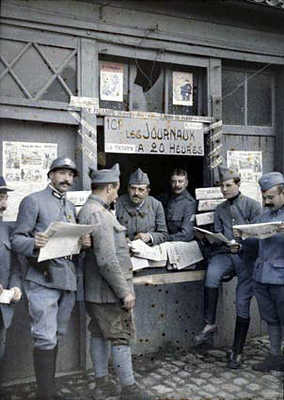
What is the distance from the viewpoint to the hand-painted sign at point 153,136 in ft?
19.0

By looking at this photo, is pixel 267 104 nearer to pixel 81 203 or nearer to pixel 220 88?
pixel 220 88

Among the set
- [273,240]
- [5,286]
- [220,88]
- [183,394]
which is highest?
[220,88]

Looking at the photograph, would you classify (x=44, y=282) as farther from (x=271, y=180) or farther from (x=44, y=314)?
(x=271, y=180)

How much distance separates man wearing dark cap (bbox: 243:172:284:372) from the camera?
5.29 meters

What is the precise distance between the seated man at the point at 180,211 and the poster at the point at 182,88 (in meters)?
0.86

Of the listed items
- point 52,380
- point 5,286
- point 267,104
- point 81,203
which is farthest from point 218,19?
point 52,380

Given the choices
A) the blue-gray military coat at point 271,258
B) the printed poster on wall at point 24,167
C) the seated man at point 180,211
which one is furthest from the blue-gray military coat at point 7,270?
the blue-gray military coat at point 271,258

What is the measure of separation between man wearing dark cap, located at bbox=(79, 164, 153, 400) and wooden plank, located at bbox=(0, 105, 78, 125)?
887 millimetres

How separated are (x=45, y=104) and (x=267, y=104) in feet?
10.7

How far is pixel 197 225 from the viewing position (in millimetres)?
6375

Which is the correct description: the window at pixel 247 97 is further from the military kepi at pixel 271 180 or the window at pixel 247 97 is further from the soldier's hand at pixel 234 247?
the soldier's hand at pixel 234 247

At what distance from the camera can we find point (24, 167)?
533 centimetres

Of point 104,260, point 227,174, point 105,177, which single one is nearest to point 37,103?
point 105,177

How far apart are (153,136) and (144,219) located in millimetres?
975
